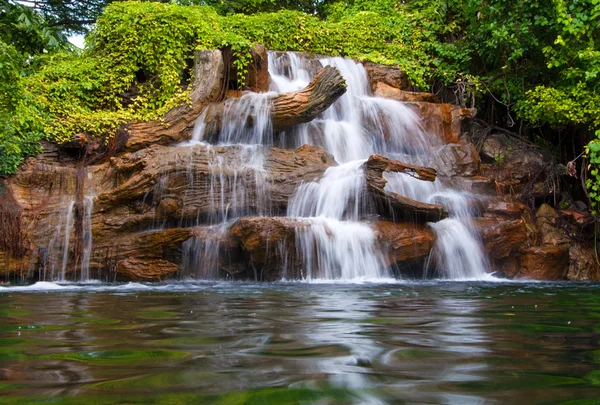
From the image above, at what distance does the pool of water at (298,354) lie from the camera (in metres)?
1.71

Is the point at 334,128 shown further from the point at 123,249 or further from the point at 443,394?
the point at 443,394

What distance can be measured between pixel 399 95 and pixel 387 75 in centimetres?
114

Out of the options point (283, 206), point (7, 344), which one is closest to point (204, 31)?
point (283, 206)

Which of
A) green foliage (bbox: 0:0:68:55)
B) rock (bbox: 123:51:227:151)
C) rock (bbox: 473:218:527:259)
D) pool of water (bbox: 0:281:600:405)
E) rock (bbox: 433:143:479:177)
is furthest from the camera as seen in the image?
green foliage (bbox: 0:0:68:55)

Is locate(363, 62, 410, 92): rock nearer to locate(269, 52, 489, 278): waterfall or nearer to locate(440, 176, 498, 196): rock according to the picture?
locate(269, 52, 489, 278): waterfall

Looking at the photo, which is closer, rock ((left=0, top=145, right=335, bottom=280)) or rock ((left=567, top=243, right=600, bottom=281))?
rock ((left=0, top=145, right=335, bottom=280))

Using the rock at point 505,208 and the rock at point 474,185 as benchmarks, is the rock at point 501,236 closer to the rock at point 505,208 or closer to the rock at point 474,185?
the rock at point 505,208

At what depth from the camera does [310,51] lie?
14.6 m

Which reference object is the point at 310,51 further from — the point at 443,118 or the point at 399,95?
the point at 443,118

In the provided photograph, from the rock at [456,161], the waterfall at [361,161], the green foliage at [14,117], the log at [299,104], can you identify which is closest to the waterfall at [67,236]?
the green foliage at [14,117]

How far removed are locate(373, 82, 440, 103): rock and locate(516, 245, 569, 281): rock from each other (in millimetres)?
5198

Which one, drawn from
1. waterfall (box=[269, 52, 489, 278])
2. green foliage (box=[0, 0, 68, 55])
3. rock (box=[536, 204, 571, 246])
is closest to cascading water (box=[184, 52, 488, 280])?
waterfall (box=[269, 52, 489, 278])

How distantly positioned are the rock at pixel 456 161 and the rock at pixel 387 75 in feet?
9.89

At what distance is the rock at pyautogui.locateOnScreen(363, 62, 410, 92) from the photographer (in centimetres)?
1388
